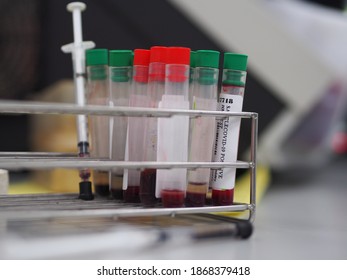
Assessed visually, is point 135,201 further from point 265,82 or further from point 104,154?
point 265,82

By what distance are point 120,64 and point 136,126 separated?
0.07 meters

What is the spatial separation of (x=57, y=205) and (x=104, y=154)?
0.09 m

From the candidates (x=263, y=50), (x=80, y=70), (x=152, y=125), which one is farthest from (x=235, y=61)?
(x=263, y=50)

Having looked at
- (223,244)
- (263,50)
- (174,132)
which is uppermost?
(263,50)

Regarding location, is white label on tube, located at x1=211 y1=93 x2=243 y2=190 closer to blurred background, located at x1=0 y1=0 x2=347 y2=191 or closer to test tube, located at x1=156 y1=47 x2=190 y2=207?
test tube, located at x1=156 y1=47 x2=190 y2=207

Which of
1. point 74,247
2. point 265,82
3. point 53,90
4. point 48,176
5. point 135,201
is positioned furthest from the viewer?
point 53,90

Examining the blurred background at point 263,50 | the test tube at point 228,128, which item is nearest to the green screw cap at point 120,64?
the test tube at point 228,128

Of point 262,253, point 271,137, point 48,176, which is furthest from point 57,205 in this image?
point 271,137

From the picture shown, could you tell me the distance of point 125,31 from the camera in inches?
43.3

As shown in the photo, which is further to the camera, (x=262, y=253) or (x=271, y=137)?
(x=271, y=137)

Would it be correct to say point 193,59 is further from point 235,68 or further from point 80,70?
point 80,70

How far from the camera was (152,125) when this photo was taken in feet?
1.60

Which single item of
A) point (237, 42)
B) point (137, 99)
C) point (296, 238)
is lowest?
point (296, 238)

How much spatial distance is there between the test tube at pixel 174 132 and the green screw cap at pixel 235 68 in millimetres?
43
